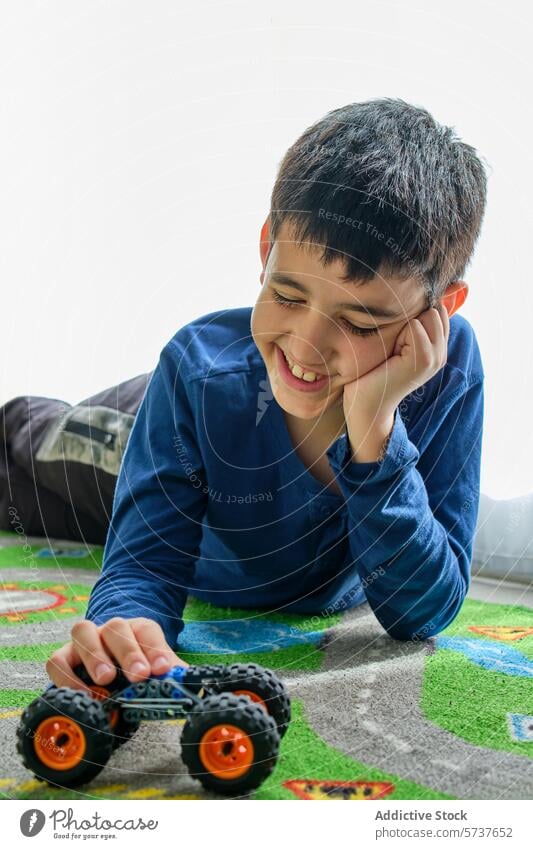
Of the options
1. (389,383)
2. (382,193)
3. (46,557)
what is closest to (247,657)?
(389,383)

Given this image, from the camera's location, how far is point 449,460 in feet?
2.42

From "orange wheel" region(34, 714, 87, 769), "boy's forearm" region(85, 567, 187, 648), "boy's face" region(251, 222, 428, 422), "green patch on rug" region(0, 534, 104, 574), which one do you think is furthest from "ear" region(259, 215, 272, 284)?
"green patch on rug" region(0, 534, 104, 574)

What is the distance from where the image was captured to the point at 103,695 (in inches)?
18.6

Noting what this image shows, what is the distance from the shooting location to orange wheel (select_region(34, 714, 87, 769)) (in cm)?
43

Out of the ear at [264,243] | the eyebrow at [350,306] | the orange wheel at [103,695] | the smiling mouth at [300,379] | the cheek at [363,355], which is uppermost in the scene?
the ear at [264,243]

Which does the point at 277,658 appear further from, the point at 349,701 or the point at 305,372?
the point at 305,372

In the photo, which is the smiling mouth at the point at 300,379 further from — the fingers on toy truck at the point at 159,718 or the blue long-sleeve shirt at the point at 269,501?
the fingers on toy truck at the point at 159,718

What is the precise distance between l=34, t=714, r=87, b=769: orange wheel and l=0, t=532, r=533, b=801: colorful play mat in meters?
0.02

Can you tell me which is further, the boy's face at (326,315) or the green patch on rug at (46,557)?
the green patch on rug at (46,557)

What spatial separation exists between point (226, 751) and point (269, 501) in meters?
0.34

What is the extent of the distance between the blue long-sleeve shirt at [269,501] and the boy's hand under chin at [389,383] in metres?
0.02

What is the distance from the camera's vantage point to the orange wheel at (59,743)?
433 mm

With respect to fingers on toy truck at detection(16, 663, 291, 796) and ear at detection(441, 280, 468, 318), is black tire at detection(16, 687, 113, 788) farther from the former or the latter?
ear at detection(441, 280, 468, 318)

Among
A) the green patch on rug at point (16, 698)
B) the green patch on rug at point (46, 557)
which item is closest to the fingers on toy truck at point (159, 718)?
the green patch on rug at point (16, 698)
